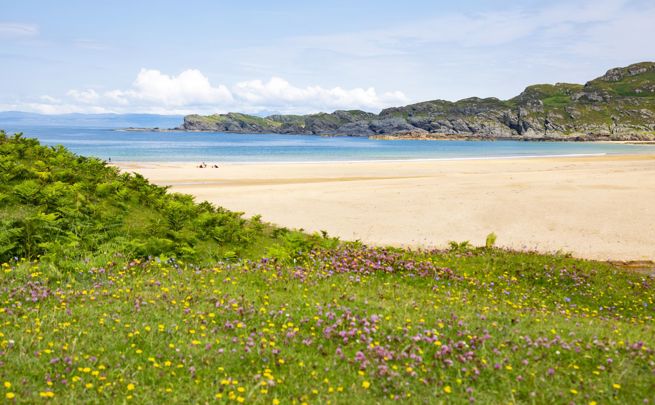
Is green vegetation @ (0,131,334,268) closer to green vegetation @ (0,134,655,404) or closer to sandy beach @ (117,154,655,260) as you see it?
green vegetation @ (0,134,655,404)

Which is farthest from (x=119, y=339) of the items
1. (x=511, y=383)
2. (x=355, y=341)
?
(x=511, y=383)

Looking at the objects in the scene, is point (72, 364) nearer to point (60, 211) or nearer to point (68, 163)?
point (60, 211)

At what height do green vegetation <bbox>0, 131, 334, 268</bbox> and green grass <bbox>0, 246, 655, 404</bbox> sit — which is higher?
green vegetation <bbox>0, 131, 334, 268</bbox>

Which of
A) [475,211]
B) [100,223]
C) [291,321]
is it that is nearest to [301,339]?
[291,321]

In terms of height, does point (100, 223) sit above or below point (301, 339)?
above

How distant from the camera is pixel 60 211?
1380 cm

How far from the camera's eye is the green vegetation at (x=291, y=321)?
643 cm

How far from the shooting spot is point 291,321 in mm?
8453

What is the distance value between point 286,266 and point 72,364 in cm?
603

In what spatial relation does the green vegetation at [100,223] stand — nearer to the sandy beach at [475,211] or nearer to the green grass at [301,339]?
the green grass at [301,339]

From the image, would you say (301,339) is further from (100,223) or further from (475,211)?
(475,211)

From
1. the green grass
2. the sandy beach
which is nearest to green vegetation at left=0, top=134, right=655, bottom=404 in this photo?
the green grass

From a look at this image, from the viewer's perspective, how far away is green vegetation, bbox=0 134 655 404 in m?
6.43

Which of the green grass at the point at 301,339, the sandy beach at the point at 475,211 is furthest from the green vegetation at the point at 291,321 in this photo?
the sandy beach at the point at 475,211
